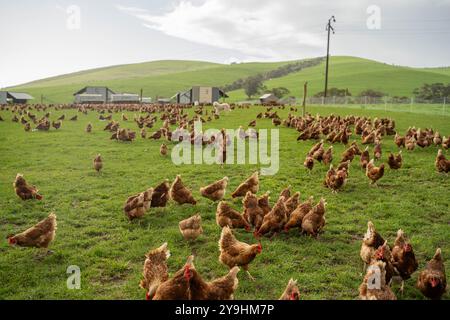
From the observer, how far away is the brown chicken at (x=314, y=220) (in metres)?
8.30

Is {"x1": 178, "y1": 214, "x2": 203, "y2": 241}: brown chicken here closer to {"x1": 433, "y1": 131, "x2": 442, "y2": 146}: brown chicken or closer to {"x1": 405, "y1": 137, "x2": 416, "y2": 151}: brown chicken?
{"x1": 405, "y1": 137, "x2": 416, "y2": 151}: brown chicken

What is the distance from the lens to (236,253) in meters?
6.71

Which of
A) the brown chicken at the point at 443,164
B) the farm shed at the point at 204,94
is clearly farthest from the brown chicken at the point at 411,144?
the farm shed at the point at 204,94

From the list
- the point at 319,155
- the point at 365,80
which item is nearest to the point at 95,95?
the point at 365,80

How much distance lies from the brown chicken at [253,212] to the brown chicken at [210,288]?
3.19m

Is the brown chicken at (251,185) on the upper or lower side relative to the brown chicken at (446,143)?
lower

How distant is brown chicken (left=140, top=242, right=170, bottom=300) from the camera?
568cm

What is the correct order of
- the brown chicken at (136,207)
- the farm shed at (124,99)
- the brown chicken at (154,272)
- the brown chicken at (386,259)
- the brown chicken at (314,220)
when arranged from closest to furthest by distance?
the brown chicken at (154,272) < the brown chicken at (386,259) < the brown chicken at (314,220) < the brown chicken at (136,207) < the farm shed at (124,99)

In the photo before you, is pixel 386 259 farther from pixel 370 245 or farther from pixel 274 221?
pixel 274 221

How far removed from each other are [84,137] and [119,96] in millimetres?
68604

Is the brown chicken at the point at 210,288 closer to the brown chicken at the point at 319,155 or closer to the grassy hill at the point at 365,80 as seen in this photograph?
the brown chicken at the point at 319,155

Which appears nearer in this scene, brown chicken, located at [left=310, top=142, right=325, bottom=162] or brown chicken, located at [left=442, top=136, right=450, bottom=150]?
brown chicken, located at [left=310, top=142, right=325, bottom=162]

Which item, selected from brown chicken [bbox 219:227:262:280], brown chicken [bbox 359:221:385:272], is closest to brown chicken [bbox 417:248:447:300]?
brown chicken [bbox 359:221:385:272]

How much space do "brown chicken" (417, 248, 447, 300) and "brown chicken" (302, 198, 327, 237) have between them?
2.57 m
